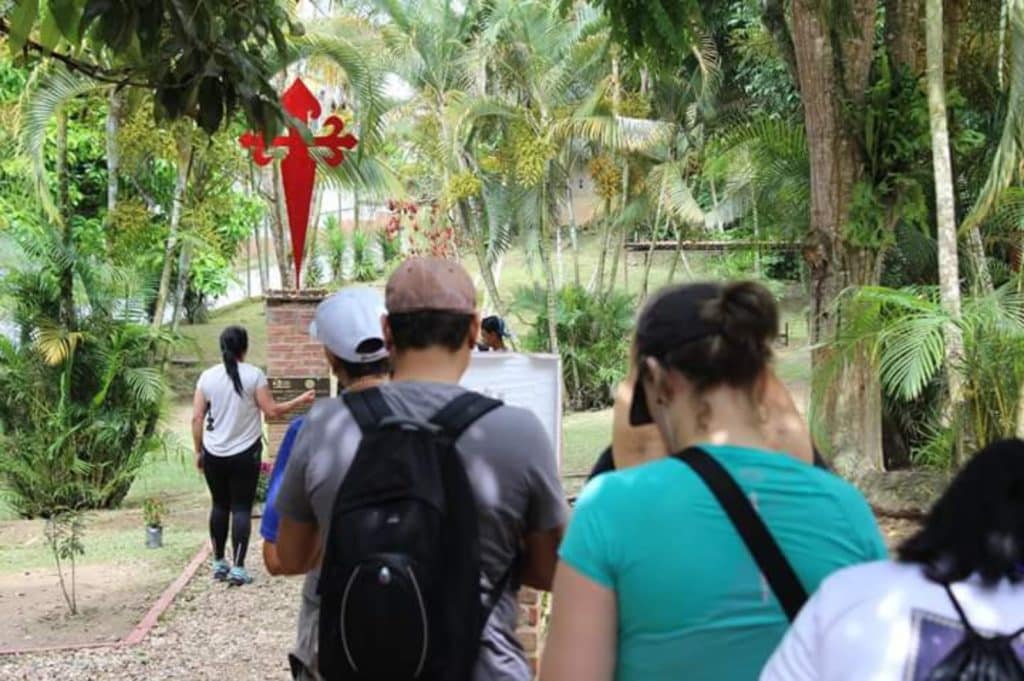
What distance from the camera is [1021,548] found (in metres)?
1.94

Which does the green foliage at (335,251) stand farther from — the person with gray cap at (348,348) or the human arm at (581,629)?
the human arm at (581,629)

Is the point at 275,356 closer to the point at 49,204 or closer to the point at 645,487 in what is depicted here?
the point at 49,204

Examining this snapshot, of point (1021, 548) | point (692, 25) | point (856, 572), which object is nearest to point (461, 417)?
point (856, 572)

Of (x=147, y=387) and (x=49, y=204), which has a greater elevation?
(x=49, y=204)

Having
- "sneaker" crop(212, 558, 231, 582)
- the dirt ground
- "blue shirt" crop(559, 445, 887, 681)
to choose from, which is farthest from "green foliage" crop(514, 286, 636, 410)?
"blue shirt" crop(559, 445, 887, 681)

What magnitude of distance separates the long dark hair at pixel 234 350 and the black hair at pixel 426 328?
5624 mm

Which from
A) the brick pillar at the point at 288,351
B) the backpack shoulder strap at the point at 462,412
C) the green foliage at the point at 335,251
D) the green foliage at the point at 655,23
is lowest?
the brick pillar at the point at 288,351

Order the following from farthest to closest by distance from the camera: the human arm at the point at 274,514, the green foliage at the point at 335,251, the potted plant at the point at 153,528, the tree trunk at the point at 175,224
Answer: the green foliage at the point at 335,251 < the tree trunk at the point at 175,224 < the potted plant at the point at 153,528 < the human arm at the point at 274,514

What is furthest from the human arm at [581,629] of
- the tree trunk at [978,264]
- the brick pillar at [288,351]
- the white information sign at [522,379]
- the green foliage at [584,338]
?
the green foliage at [584,338]

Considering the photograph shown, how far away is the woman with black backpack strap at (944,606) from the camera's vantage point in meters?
1.93

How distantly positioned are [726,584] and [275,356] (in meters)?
10.3

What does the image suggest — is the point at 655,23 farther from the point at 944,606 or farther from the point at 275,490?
the point at 944,606

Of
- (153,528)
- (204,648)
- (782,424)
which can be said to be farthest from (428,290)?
(153,528)

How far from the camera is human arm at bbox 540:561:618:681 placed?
212 cm
